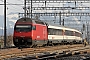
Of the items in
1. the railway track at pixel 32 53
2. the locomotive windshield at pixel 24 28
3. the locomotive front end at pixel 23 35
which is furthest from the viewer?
the locomotive windshield at pixel 24 28

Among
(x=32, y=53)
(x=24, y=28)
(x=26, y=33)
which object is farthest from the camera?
(x=24, y=28)

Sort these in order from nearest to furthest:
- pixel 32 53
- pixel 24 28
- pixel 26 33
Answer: pixel 32 53
pixel 26 33
pixel 24 28

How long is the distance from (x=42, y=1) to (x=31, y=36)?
1931 cm

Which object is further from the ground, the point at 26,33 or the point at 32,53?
the point at 26,33

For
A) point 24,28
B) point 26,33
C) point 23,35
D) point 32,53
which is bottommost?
point 32,53

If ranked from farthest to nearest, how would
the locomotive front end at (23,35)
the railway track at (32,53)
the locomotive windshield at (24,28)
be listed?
the locomotive windshield at (24,28) → the locomotive front end at (23,35) → the railway track at (32,53)

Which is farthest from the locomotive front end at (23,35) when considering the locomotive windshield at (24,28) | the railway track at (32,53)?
the railway track at (32,53)

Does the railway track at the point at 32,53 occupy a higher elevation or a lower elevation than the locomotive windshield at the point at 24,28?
lower

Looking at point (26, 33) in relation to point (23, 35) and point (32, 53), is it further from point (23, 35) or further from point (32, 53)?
point (32, 53)

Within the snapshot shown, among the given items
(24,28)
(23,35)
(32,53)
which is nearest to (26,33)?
(23,35)

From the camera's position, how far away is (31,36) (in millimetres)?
27797

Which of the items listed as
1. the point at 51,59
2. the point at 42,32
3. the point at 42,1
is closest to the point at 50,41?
the point at 42,32

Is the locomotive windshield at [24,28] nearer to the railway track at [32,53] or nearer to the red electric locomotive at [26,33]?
the red electric locomotive at [26,33]

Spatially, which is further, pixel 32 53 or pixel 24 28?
pixel 24 28
